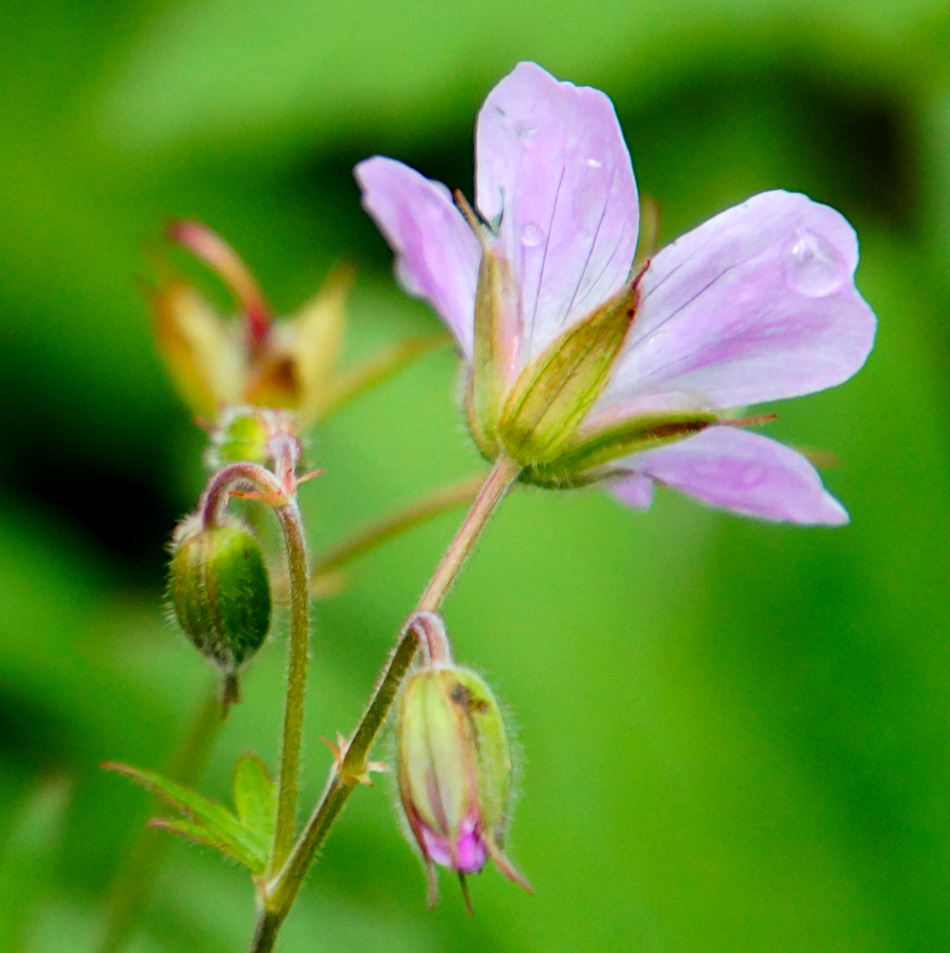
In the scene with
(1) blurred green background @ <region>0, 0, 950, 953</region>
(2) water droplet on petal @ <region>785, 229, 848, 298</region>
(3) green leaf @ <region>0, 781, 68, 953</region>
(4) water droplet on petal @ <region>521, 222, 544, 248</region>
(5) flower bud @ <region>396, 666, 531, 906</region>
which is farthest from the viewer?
(1) blurred green background @ <region>0, 0, 950, 953</region>

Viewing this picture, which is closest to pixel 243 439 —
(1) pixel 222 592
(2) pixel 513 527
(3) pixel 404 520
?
(1) pixel 222 592

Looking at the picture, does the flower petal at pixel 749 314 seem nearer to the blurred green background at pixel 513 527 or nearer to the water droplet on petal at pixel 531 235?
the water droplet on petal at pixel 531 235

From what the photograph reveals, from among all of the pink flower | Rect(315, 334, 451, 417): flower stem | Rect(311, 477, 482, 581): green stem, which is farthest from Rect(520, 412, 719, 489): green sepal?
Rect(315, 334, 451, 417): flower stem

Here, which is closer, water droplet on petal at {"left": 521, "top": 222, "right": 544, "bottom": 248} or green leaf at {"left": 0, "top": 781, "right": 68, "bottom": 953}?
water droplet on petal at {"left": 521, "top": 222, "right": 544, "bottom": 248}

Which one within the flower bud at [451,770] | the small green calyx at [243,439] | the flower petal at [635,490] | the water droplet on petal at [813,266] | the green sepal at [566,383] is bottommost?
the flower bud at [451,770]

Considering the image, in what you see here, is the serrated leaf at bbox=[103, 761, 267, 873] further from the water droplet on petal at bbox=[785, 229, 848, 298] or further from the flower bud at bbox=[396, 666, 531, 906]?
the water droplet on petal at bbox=[785, 229, 848, 298]

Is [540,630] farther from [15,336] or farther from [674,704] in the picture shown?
[15,336]

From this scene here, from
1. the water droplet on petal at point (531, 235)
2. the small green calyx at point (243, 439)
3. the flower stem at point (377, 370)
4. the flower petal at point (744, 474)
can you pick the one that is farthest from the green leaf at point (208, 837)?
the flower stem at point (377, 370)
